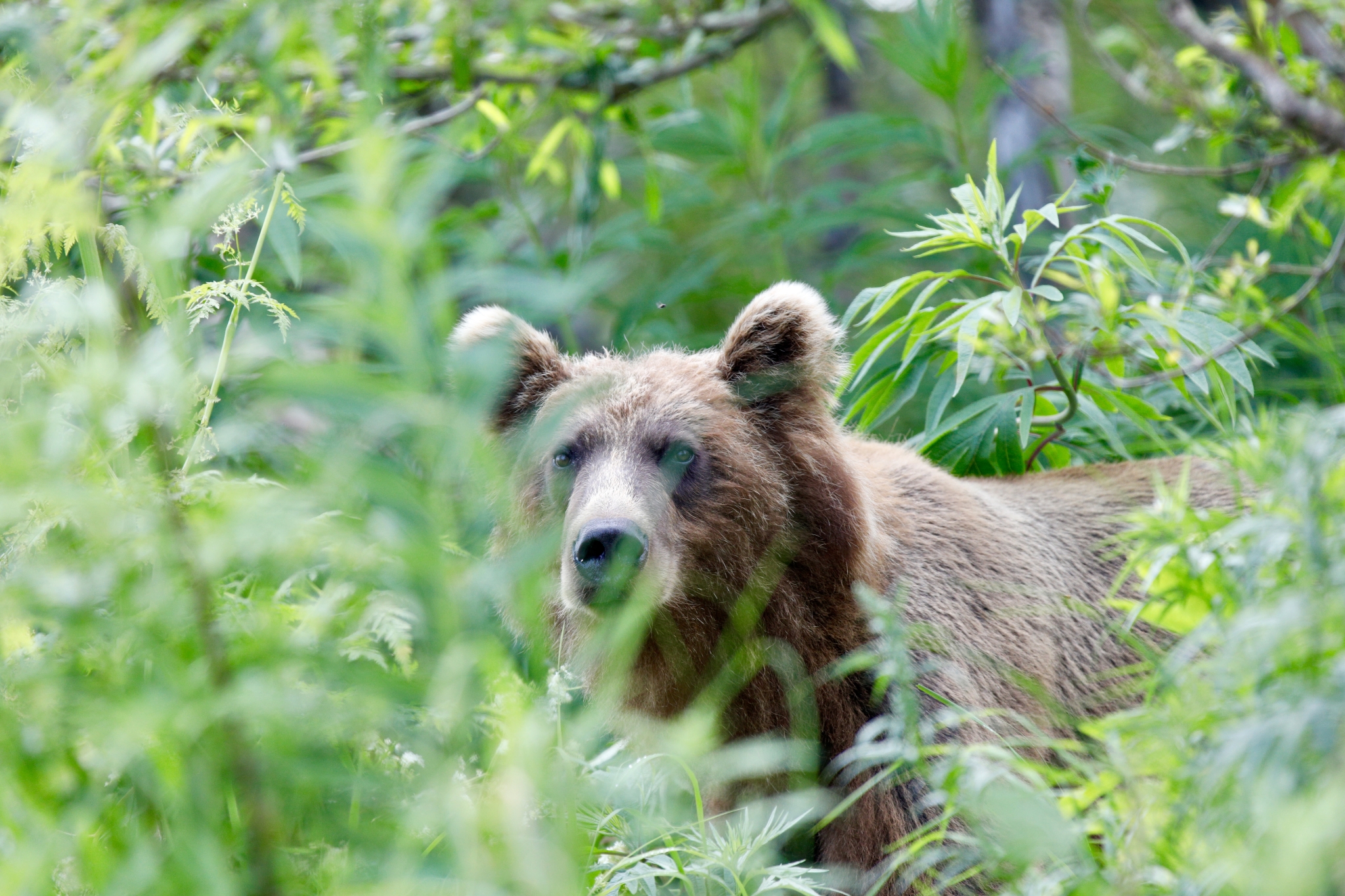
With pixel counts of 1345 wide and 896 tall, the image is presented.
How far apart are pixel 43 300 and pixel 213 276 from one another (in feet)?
7.85

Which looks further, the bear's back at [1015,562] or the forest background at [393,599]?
the bear's back at [1015,562]

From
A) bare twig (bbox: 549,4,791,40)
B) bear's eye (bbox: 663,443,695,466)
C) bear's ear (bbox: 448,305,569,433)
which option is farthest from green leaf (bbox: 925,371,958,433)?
bare twig (bbox: 549,4,791,40)

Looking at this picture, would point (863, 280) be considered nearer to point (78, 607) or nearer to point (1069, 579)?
point (1069, 579)

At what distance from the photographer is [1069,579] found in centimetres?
352

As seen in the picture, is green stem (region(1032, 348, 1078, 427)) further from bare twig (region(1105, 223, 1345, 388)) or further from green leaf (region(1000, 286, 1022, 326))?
green leaf (region(1000, 286, 1022, 326))

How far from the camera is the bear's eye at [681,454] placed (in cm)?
325

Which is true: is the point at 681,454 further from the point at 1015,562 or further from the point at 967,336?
the point at 1015,562

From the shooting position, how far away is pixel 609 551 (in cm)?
282

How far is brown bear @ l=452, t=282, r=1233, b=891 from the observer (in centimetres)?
304

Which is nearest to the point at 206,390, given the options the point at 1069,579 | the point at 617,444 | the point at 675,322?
the point at 617,444

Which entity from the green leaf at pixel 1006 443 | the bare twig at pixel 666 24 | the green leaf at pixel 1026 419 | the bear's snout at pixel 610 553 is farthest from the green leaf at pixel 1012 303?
the bare twig at pixel 666 24

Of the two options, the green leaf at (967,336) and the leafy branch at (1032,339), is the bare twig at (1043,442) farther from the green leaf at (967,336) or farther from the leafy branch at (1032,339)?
the green leaf at (967,336)

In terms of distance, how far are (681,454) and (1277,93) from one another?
2651 millimetres

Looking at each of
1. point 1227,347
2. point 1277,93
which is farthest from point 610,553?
point 1277,93
